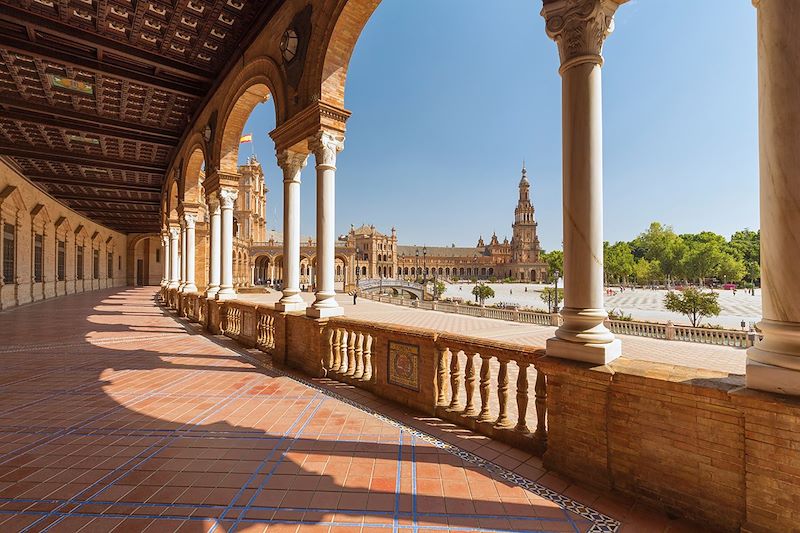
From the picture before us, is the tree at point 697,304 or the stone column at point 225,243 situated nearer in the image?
the stone column at point 225,243

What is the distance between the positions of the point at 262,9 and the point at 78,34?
4177 mm

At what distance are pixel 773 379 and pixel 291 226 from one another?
7.20m

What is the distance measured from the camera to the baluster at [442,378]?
15.0 feet

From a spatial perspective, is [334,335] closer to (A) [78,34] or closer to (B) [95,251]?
(A) [78,34]

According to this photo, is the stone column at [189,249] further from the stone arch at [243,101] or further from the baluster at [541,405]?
the baluster at [541,405]

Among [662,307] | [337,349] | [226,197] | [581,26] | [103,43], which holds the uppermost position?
[103,43]

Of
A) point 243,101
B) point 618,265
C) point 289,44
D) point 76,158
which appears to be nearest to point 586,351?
point 289,44

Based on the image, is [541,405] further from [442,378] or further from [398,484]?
[398,484]

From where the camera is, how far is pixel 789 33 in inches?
90.9

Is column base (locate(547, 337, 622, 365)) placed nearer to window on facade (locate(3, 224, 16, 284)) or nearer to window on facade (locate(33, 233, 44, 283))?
window on facade (locate(3, 224, 16, 284))

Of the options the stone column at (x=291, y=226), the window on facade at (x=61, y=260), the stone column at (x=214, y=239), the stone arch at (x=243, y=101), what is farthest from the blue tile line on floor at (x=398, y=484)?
the window on facade at (x=61, y=260)

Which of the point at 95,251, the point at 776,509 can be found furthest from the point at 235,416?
the point at 95,251

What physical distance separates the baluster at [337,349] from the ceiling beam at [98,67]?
30.9ft

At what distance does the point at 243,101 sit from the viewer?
32.2 feet
